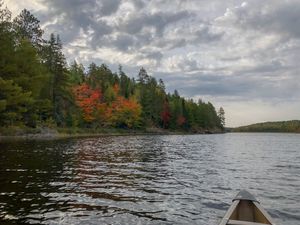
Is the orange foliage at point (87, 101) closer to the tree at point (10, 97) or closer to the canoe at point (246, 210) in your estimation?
the tree at point (10, 97)

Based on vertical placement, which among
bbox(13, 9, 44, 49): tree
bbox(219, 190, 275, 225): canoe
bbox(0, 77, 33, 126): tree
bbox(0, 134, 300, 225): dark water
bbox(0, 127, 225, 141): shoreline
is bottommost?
bbox(0, 134, 300, 225): dark water

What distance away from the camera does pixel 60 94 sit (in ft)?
237

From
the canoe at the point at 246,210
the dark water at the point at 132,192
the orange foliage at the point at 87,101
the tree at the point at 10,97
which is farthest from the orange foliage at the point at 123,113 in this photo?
the canoe at the point at 246,210

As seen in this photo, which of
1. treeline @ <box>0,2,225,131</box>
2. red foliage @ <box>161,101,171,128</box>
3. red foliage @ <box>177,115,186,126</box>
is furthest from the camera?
red foliage @ <box>177,115,186,126</box>

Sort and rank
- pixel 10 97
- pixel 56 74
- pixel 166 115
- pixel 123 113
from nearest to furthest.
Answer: pixel 10 97, pixel 56 74, pixel 123 113, pixel 166 115

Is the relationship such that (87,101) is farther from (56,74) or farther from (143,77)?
(143,77)

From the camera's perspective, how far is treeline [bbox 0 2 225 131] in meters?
46.1

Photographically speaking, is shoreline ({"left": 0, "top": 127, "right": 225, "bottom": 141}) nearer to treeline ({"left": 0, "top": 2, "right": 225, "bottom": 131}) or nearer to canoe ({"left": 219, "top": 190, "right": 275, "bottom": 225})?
treeline ({"left": 0, "top": 2, "right": 225, "bottom": 131})

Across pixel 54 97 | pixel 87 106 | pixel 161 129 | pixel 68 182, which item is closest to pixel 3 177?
pixel 68 182

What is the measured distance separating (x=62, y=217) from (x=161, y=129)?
113988 millimetres

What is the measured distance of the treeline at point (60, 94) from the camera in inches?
1815

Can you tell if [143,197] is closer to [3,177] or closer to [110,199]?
[110,199]

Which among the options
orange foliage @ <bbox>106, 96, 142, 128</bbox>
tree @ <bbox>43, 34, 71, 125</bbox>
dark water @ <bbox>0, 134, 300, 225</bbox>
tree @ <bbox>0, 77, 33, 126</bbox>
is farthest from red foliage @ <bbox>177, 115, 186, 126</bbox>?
dark water @ <bbox>0, 134, 300, 225</bbox>

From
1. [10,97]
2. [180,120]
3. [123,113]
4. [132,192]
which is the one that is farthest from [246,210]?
[180,120]
